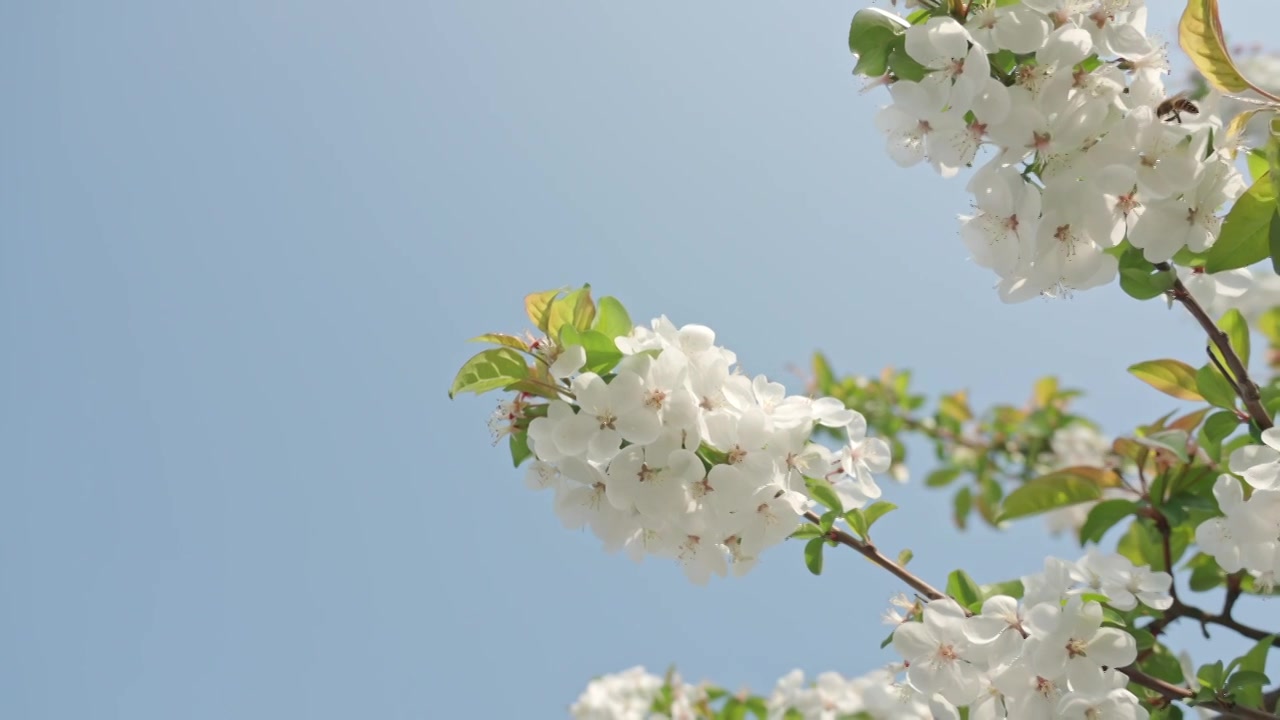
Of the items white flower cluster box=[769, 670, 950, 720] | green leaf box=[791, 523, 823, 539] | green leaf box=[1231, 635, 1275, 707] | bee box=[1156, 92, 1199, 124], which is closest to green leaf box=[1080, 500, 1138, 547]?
green leaf box=[1231, 635, 1275, 707]

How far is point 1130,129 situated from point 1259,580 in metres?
1.00

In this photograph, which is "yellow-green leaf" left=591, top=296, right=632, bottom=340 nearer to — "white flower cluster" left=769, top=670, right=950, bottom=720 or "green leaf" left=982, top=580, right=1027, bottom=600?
"green leaf" left=982, top=580, right=1027, bottom=600

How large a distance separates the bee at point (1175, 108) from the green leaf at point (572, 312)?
1.09 metres

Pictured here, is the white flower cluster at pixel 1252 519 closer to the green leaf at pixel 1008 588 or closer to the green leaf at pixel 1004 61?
the green leaf at pixel 1008 588

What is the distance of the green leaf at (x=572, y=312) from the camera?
1631mm

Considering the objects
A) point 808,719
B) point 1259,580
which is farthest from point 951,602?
point 808,719

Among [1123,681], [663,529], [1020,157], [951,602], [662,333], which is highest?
[1020,157]

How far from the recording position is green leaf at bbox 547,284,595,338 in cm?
163

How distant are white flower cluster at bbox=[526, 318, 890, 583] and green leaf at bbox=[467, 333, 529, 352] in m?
0.08

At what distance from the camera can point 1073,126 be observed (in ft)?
4.69

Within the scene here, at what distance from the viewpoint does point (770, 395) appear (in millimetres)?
1673

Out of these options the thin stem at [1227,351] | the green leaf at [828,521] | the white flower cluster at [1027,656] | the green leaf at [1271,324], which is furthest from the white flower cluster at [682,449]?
the green leaf at [1271,324]

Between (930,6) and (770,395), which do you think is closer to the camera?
(930,6)

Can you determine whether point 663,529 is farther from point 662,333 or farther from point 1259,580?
point 1259,580
